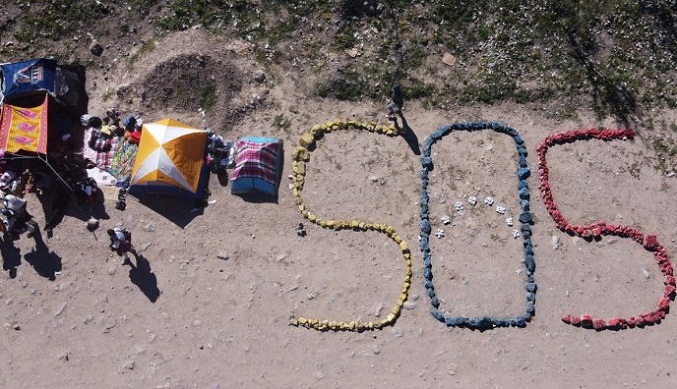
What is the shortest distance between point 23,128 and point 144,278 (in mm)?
5781

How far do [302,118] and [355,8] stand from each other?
438cm

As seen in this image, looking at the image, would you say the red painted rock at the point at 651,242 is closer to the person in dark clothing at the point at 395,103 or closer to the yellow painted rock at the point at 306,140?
the person in dark clothing at the point at 395,103

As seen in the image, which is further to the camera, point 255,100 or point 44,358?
point 255,100

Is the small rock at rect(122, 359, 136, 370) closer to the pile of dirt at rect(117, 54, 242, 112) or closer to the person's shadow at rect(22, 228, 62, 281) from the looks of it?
the person's shadow at rect(22, 228, 62, 281)

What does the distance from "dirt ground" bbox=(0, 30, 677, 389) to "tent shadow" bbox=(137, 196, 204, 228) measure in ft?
0.52

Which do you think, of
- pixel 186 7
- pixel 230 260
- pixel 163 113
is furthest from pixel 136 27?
pixel 230 260

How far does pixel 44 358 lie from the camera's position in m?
15.9

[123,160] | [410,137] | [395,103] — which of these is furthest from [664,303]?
[123,160]

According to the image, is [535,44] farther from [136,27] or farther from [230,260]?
[136,27]

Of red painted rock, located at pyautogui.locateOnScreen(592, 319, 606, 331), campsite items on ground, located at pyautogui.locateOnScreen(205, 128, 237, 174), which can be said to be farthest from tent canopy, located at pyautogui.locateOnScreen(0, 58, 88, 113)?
red painted rock, located at pyautogui.locateOnScreen(592, 319, 606, 331)

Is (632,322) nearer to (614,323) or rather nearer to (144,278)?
(614,323)

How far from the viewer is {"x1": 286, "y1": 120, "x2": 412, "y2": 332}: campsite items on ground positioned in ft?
52.1

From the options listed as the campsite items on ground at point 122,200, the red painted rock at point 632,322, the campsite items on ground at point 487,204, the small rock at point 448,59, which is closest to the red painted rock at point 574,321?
the campsite items on ground at point 487,204

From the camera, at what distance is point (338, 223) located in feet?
55.5
